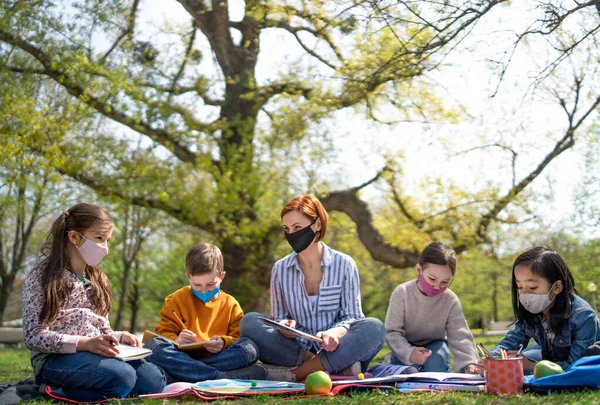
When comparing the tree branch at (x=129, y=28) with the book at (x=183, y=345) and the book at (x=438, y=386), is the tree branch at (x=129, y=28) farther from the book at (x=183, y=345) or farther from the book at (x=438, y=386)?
the book at (x=438, y=386)

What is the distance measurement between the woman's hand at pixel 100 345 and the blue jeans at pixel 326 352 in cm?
108

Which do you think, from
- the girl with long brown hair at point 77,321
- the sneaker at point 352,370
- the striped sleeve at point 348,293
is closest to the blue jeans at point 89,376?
the girl with long brown hair at point 77,321

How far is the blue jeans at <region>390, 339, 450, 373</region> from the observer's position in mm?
4789

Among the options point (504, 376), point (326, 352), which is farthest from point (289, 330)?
point (504, 376)

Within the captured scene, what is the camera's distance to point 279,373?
4.60 metres

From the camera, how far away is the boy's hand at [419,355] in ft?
15.5

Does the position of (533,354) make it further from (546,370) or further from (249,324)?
(249,324)

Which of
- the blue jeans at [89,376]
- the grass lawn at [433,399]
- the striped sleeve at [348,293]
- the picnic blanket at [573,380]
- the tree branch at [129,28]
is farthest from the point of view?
the tree branch at [129,28]

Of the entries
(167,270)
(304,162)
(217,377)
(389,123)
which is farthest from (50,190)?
(217,377)

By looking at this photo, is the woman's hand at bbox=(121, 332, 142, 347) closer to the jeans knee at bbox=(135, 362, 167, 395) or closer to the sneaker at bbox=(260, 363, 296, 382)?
the jeans knee at bbox=(135, 362, 167, 395)

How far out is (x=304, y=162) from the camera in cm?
1256

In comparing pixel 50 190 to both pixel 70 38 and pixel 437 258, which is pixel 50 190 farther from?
pixel 437 258

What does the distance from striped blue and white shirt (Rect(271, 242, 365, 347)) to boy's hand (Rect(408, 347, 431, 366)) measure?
1.49 ft

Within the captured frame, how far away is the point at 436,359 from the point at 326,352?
872 millimetres
